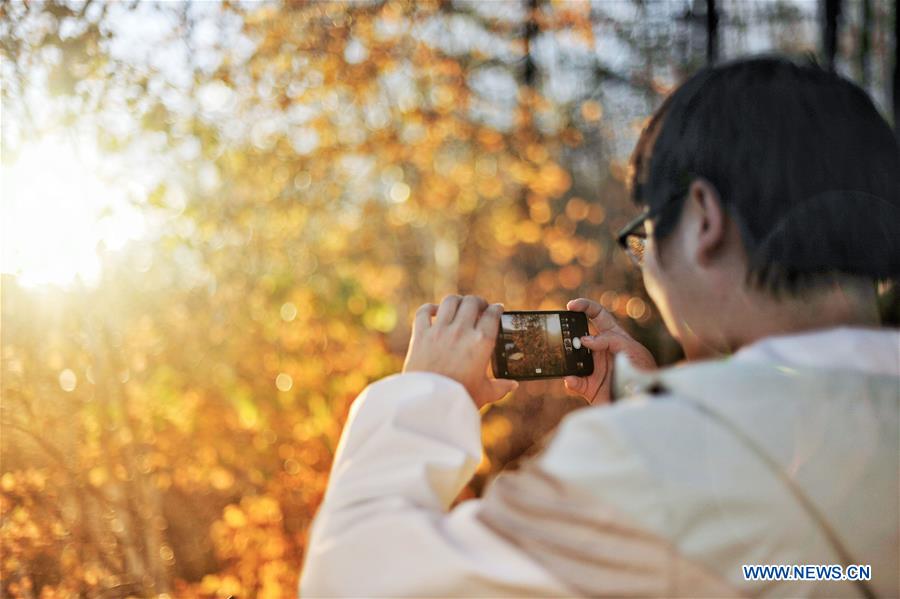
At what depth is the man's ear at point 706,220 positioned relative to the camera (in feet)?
2.65

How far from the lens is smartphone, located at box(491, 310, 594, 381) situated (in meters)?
1.21

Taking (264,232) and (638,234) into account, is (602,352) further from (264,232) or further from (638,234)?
(264,232)

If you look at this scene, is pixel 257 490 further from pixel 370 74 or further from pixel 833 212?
pixel 833 212

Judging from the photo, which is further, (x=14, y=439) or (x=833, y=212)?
(x=14, y=439)

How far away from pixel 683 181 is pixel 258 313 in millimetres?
2652

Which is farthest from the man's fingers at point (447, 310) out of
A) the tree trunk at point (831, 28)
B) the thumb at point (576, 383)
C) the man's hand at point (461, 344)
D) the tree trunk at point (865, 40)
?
the tree trunk at point (865, 40)

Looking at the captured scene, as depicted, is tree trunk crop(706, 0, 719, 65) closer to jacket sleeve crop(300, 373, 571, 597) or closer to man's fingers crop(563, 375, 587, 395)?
man's fingers crop(563, 375, 587, 395)

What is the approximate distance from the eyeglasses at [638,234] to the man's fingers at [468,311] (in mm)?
232

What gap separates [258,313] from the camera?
323 centimetres

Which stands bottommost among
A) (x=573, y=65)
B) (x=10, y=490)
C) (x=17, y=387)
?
(x=10, y=490)

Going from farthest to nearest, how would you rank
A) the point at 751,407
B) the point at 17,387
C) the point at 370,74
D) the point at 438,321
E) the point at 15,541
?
1. the point at 370,74
2. the point at 17,387
3. the point at 15,541
4. the point at 438,321
5. the point at 751,407

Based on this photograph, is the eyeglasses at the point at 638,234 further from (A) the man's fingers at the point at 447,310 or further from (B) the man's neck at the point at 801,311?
(A) the man's fingers at the point at 447,310

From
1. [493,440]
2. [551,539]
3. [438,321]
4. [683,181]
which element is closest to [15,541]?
[438,321]

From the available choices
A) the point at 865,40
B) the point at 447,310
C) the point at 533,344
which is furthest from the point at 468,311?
the point at 865,40
